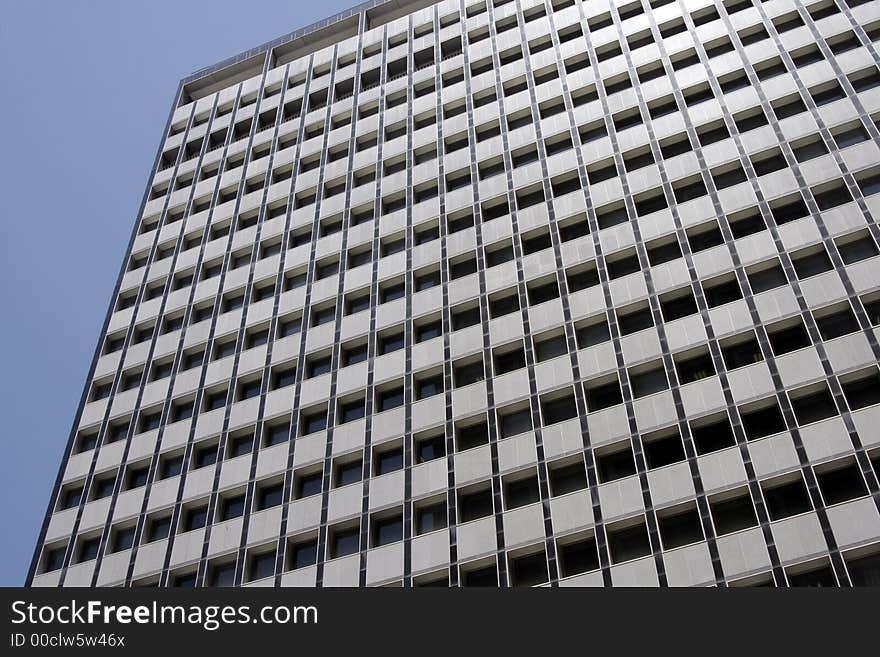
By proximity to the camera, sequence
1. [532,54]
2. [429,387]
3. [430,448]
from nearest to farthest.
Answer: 1. [430,448]
2. [429,387]
3. [532,54]

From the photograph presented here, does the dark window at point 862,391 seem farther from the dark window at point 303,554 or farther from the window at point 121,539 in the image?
the window at point 121,539

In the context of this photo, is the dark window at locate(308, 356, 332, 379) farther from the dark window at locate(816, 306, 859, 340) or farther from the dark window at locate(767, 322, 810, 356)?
the dark window at locate(816, 306, 859, 340)

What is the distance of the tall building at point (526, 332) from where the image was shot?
4109 centimetres

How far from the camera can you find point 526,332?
4919 cm

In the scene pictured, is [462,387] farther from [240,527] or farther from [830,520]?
[830,520]

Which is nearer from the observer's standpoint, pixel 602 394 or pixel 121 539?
pixel 602 394

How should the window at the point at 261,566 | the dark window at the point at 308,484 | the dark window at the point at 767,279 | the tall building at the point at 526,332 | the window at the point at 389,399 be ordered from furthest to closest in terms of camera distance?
the window at the point at 389,399 < the dark window at the point at 308,484 < the dark window at the point at 767,279 < the window at the point at 261,566 < the tall building at the point at 526,332

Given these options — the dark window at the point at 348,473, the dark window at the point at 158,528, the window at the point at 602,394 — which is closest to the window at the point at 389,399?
the dark window at the point at 348,473

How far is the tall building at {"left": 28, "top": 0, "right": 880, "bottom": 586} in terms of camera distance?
41094mm

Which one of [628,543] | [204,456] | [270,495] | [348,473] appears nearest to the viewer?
[628,543]

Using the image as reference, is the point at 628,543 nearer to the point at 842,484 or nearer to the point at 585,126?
the point at 842,484

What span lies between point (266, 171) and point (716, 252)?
3265cm

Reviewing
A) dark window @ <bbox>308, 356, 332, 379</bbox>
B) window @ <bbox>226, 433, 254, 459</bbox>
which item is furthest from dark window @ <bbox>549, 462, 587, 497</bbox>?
window @ <bbox>226, 433, 254, 459</bbox>

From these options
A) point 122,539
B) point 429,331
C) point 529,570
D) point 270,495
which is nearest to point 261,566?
point 270,495
